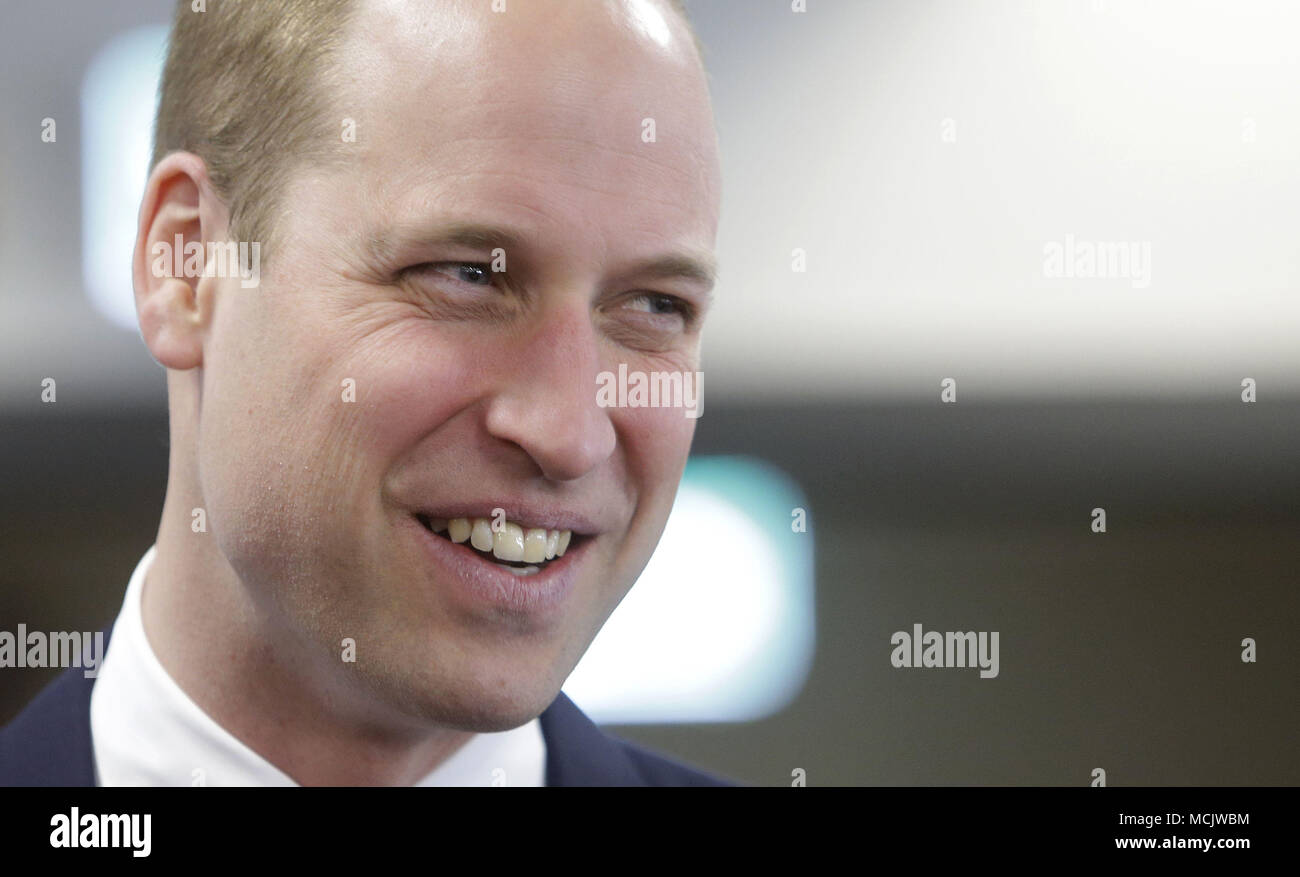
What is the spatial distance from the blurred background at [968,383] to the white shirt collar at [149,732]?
0.23m

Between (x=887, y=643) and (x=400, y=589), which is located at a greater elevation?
(x=400, y=589)

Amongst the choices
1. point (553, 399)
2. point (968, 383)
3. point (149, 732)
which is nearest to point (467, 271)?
point (553, 399)

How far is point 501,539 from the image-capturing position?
60.4 inches

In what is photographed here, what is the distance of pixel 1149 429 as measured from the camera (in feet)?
6.37

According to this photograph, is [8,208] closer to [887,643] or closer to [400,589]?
[400,589]

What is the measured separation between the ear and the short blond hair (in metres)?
0.02

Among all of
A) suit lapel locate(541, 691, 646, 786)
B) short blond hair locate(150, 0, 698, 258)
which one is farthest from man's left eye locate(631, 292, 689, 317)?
suit lapel locate(541, 691, 646, 786)

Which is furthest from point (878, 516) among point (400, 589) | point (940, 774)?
point (400, 589)

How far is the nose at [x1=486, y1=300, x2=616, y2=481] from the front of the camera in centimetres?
149

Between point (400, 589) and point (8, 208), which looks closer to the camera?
point (400, 589)

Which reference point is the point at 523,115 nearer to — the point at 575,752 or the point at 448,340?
the point at 448,340
